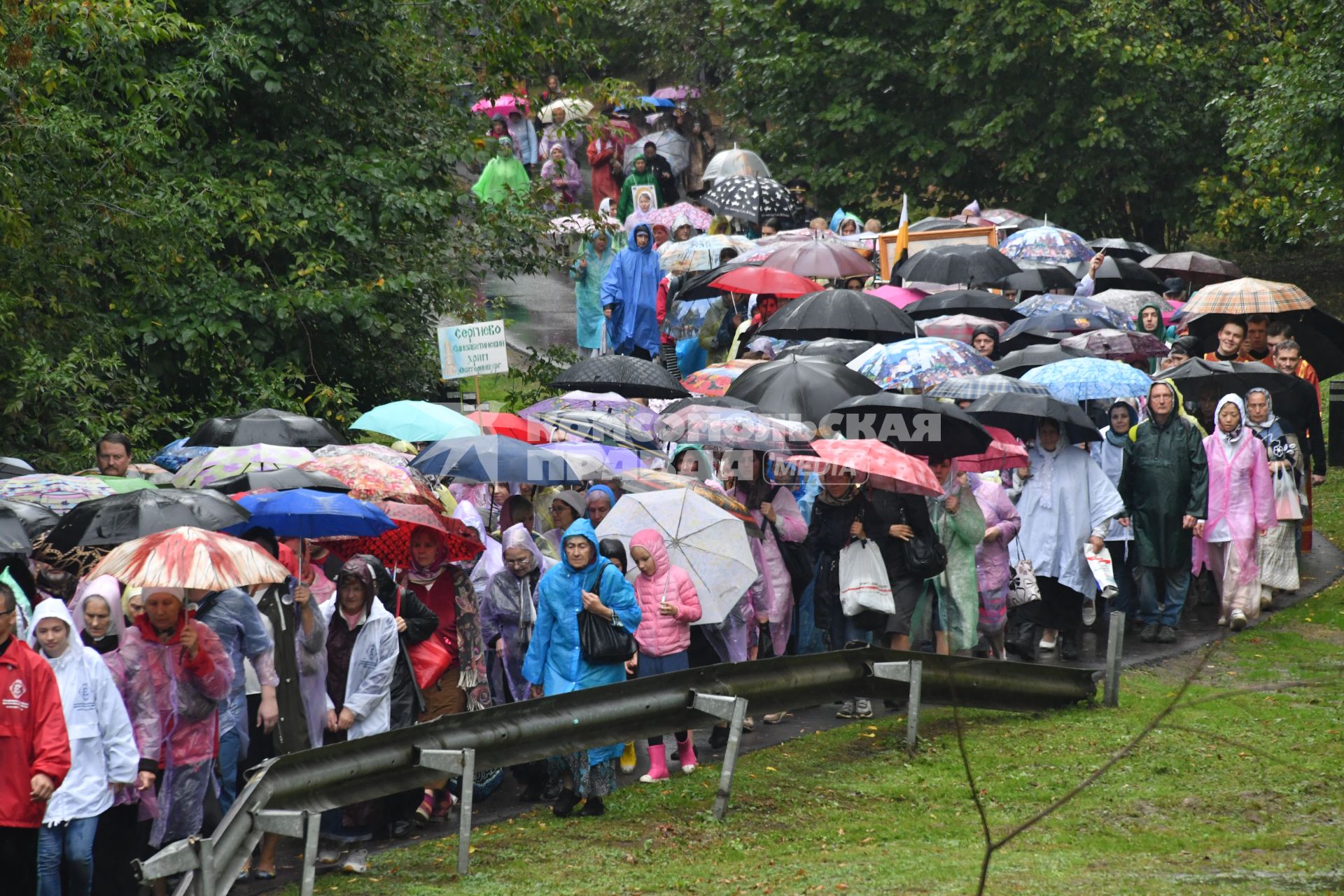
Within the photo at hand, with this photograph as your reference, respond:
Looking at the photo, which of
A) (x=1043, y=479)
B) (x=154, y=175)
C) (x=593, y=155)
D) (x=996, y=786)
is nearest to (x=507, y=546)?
(x=996, y=786)

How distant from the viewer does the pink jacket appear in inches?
418

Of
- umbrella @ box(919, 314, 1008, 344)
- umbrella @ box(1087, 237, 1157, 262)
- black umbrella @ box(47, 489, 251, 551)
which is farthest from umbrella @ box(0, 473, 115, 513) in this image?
umbrella @ box(1087, 237, 1157, 262)

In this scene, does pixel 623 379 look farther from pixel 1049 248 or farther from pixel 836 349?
pixel 1049 248

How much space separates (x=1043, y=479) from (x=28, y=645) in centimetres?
850

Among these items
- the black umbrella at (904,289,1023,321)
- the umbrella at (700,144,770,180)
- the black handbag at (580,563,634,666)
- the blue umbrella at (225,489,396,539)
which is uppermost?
the umbrella at (700,144,770,180)

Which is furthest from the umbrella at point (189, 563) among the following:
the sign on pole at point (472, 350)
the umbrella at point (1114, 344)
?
the umbrella at point (1114, 344)

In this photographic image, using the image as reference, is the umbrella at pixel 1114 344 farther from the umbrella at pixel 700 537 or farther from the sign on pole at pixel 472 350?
the umbrella at pixel 700 537

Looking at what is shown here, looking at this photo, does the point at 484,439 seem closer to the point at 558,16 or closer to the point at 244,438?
the point at 244,438

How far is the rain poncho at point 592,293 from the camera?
23875mm

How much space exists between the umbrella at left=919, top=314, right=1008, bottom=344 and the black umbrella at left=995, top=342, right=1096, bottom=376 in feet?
5.80

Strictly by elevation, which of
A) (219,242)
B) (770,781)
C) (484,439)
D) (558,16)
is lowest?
(770,781)

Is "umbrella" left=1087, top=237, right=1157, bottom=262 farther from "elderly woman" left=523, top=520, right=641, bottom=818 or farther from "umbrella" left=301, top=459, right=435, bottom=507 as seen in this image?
"elderly woman" left=523, top=520, right=641, bottom=818

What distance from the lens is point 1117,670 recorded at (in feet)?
38.3

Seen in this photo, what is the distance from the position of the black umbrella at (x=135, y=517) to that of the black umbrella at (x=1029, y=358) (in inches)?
320
